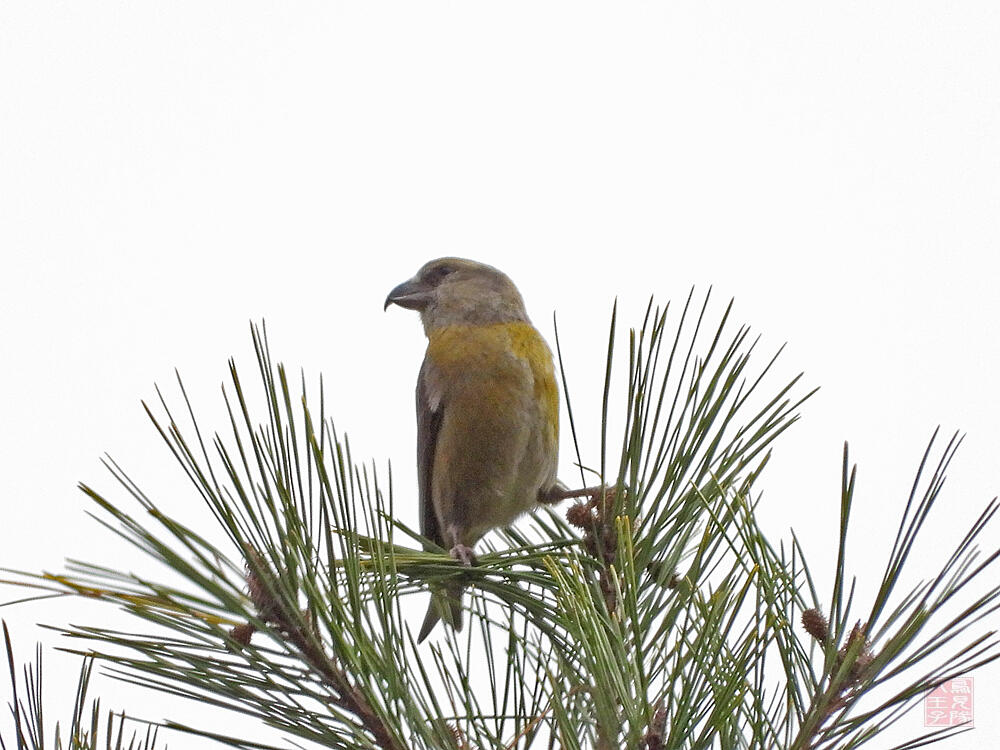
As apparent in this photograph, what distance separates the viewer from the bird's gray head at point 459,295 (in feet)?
17.7

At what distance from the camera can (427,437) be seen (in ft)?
16.4

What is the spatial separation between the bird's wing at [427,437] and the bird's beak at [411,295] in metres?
0.74

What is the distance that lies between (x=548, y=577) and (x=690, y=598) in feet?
1.88

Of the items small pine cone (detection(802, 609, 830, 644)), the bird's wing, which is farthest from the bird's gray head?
small pine cone (detection(802, 609, 830, 644))

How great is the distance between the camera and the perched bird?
4586mm

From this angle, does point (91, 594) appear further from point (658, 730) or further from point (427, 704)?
point (658, 730)

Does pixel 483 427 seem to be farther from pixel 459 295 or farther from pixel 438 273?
pixel 438 273

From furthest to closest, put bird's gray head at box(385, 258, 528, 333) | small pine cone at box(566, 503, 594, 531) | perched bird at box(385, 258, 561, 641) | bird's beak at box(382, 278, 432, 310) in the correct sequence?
1. bird's beak at box(382, 278, 432, 310)
2. bird's gray head at box(385, 258, 528, 333)
3. perched bird at box(385, 258, 561, 641)
4. small pine cone at box(566, 503, 594, 531)

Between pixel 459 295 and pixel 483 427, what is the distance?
1139 millimetres

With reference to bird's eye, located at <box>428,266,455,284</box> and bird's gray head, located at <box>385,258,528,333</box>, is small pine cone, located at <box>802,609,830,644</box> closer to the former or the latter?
bird's gray head, located at <box>385,258,528,333</box>

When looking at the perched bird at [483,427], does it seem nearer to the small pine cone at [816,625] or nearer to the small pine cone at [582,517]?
the small pine cone at [582,517]

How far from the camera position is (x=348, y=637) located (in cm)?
201

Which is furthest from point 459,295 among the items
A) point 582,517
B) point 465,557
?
point 582,517

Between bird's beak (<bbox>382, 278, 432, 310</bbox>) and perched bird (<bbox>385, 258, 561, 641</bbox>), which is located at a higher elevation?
bird's beak (<bbox>382, 278, 432, 310</bbox>)
